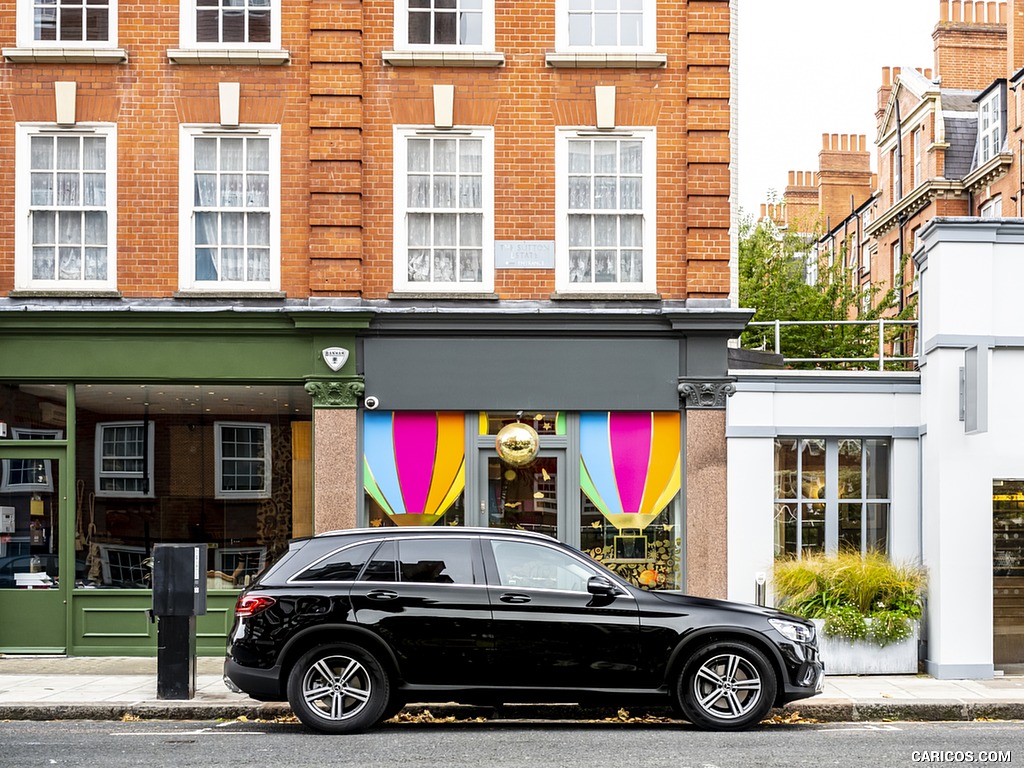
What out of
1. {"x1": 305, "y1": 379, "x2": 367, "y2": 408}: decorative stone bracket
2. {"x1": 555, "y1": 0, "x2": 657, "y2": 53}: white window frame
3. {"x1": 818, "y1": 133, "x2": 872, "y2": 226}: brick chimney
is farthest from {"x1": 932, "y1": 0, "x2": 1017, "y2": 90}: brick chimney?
{"x1": 305, "y1": 379, "x2": 367, "y2": 408}: decorative stone bracket

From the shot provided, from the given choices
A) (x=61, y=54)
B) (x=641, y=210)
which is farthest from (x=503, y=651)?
(x=61, y=54)

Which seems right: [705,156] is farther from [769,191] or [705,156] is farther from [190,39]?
[769,191]

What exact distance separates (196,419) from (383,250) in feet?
9.79

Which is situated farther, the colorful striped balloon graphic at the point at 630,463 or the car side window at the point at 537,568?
the colorful striped balloon graphic at the point at 630,463

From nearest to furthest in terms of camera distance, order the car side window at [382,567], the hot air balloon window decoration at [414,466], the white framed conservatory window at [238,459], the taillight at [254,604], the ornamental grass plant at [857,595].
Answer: the taillight at [254,604], the car side window at [382,567], the ornamental grass plant at [857,595], the hot air balloon window decoration at [414,466], the white framed conservatory window at [238,459]

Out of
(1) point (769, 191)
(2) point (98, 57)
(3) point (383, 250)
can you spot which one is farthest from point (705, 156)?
(1) point (769, 191)


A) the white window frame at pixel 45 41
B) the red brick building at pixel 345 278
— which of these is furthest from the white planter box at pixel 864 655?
the white window frame at pixel 45 41

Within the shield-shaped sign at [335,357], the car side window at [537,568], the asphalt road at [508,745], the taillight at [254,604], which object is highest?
the shield-shaped sign at [335,357]

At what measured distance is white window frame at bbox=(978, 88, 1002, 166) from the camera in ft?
112

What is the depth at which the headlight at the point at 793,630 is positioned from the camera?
412 inches

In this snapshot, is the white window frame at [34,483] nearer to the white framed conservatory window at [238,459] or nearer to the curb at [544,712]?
the white framed conservatory window at [238,459]

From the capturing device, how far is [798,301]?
105 ft

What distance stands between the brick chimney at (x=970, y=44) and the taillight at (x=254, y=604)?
33598mm

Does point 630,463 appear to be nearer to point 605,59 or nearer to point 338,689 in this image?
point 605,59
